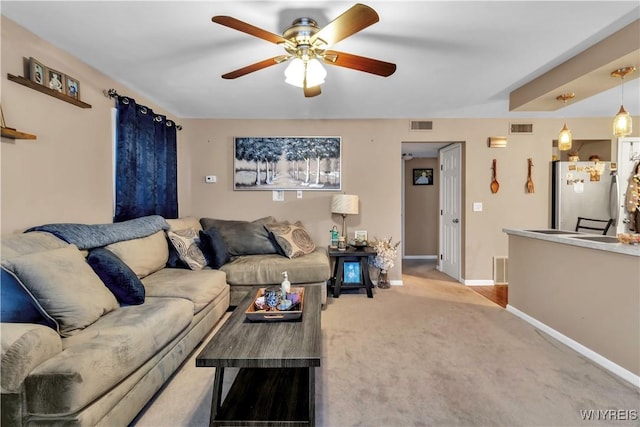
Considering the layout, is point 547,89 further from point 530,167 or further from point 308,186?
point 308,186

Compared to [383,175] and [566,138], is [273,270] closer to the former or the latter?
[383,175]

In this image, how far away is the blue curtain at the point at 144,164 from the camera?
282cm

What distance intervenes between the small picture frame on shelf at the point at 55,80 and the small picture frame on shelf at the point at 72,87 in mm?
33

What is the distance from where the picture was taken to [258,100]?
3363 millimetres

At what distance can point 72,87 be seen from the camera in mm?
2324

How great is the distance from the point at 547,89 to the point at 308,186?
281cm

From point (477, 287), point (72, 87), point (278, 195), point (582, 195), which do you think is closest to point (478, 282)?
point (477, 287)

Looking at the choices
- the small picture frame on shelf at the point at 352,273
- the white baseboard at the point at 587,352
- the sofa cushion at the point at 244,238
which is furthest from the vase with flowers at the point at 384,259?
the white baseboard at the point at 587,352

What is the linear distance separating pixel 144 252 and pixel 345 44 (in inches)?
95.4

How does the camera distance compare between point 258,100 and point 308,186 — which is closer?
point 258,100

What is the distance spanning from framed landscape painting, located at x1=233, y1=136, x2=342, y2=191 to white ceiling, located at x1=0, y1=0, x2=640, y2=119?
0.70 m

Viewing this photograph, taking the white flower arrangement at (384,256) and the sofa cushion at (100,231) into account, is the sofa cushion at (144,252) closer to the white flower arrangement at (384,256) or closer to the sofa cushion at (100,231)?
the sofa cushion at (100,231)

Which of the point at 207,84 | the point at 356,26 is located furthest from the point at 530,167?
the point at 207,84

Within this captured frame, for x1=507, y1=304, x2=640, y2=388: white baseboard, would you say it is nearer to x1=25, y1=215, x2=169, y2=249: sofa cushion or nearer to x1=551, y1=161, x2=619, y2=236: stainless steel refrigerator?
x1=551, y1=161, x2=619, y2=236: stainless steel refrigerator
